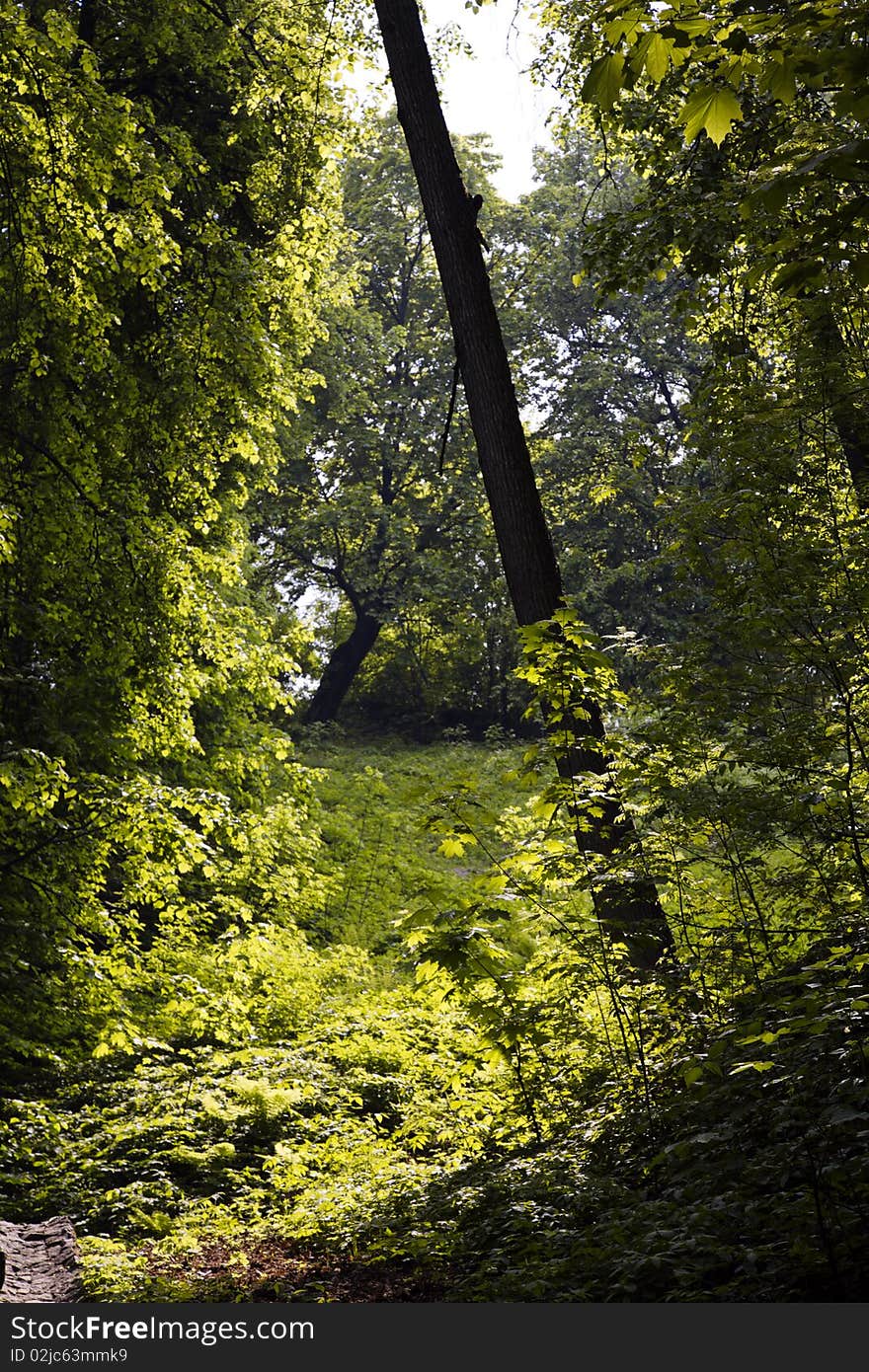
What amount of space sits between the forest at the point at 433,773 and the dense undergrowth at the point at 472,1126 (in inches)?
1.2

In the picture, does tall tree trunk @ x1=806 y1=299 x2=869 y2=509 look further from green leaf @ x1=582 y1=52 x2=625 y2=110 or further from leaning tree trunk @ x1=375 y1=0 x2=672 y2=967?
green leaf @ x1=582 y1=52 x2=625 y2=110

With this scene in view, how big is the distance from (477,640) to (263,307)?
15.6 meters

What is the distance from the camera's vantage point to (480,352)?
21.4ft

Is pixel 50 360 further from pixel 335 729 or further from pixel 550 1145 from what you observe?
pixel 335 729

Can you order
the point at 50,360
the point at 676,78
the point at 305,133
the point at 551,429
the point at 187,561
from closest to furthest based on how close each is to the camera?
the point at 676,78 < the point at 50,360 < the point at 187,561 < the point at 305,133 < the point at 551,429

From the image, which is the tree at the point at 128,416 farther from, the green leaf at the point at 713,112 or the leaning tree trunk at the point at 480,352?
the green leaf at the point at 713,112

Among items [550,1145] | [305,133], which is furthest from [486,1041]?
[305,133]

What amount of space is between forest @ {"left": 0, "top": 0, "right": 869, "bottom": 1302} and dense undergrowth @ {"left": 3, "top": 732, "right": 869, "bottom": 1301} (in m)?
0.03

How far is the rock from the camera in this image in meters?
4.24

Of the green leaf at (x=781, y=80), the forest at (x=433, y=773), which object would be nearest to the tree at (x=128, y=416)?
the forest at (x=433, y=773)

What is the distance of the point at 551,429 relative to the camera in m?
28.1

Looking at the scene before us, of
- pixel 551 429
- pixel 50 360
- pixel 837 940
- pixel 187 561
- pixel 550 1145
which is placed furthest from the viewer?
pixel 551 429

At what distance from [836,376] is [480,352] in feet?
7.47

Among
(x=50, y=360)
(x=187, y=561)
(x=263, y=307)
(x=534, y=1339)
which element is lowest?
(x=534, y=1339)
